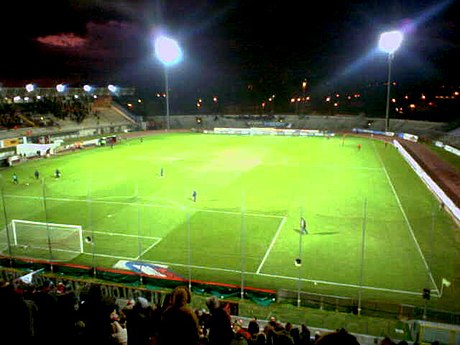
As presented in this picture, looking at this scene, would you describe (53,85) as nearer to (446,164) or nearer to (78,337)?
(446,164)

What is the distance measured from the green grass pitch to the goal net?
0.13 m

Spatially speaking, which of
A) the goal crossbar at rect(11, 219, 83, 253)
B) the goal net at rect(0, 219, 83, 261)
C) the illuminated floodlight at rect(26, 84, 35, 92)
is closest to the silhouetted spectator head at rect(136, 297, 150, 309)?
the goal net at rect(0, 219, 83, 261)

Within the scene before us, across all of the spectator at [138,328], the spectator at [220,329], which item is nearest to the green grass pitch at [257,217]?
the spectator at [138,328]

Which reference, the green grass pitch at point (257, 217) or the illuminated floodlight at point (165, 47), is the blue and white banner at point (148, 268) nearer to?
the green grass pitch at point (257, 217)

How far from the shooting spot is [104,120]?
81.2 metres

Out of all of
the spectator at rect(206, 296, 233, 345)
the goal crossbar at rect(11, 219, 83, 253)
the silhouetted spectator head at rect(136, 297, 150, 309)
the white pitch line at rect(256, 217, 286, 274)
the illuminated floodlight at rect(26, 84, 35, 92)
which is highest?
the illuminated floodlight at rect(26, 84, 35, 92)

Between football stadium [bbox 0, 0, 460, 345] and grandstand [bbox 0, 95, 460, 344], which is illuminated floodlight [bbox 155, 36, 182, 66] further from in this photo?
grandstand [bbox 0, 95, 460, 344]

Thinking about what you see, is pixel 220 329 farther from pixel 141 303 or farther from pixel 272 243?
pixel 272 243

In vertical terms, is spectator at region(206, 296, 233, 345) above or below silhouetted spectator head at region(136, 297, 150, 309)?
above

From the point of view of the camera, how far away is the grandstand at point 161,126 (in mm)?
14086

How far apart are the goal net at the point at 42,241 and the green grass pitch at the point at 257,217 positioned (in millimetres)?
134

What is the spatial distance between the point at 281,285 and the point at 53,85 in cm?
8132

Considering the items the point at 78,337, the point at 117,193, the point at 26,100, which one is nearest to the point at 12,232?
the point at 117,193

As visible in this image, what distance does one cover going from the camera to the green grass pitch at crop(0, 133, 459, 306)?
56.9 feet
